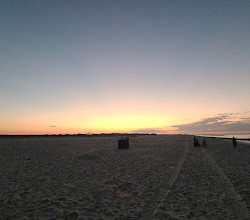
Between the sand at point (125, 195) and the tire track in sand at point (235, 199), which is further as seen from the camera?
the sand at point (125, 195)

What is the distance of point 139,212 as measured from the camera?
6.12 m

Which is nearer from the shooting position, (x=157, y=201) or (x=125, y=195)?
(x=157, y=201)

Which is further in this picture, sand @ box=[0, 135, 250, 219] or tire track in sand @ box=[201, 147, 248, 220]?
sand @ box=[0, 135, 250, 219]

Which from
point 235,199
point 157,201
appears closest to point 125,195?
point 157,201

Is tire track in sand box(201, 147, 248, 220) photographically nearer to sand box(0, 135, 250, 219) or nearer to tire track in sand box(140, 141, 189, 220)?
sand box(0, 135, 250, 219)

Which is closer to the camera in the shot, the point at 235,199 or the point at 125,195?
the point at 235,199

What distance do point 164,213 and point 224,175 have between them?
6.69 metres

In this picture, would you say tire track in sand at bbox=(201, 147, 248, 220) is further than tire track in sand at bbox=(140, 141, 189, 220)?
No

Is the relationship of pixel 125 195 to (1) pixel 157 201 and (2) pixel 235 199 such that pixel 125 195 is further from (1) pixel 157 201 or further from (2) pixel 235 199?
(2) pixel 235 199

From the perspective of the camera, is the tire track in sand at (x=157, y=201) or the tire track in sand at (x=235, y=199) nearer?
the tire track in sand at (x=235, y=199)

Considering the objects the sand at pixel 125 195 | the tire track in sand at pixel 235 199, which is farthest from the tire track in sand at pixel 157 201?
the tire track in sand at pixel 235 199

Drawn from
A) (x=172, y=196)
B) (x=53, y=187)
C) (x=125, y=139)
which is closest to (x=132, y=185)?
(x=172, y=196)

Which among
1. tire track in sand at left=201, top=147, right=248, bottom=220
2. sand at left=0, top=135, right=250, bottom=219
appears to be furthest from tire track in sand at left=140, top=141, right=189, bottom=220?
tire track in sand at left=201, top=147, right=248, bottom=220

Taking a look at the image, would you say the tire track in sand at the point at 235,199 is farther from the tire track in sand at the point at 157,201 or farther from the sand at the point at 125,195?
the tire track in sand at the point at 157,201
